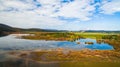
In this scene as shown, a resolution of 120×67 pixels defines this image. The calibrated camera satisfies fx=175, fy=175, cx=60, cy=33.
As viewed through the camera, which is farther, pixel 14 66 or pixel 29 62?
pixel 29 62

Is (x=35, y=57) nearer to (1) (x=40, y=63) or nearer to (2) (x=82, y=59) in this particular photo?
(1) (x=40, y=63)

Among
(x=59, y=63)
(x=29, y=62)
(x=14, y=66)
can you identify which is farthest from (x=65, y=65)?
(x=14, y=66)

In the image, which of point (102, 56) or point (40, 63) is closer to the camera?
point (40, 63)

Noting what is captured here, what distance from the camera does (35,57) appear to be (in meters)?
20.5

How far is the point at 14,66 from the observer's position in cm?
1680

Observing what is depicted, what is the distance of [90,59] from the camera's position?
68.0 ft

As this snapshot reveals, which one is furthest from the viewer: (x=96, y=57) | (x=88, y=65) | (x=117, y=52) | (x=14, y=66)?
(x=117, y=52)

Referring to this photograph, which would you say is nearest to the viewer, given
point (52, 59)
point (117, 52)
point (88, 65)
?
point (88, 65)

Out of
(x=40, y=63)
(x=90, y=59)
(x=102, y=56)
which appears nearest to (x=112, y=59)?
(x=102, y=56)

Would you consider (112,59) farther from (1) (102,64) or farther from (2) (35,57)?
(2) (35,57)

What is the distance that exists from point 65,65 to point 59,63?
935 millimetres

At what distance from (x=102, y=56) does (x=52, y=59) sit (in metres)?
6.49

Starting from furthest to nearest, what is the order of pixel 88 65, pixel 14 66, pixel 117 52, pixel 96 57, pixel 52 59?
pixel 117 52 < pixel 96 57 < pixel 52 59 < pixel 88 65 < pixel 14 66

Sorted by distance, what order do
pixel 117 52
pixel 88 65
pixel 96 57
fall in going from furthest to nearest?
pixel 117 52 → pixel 96 57 → pixel 88 65
